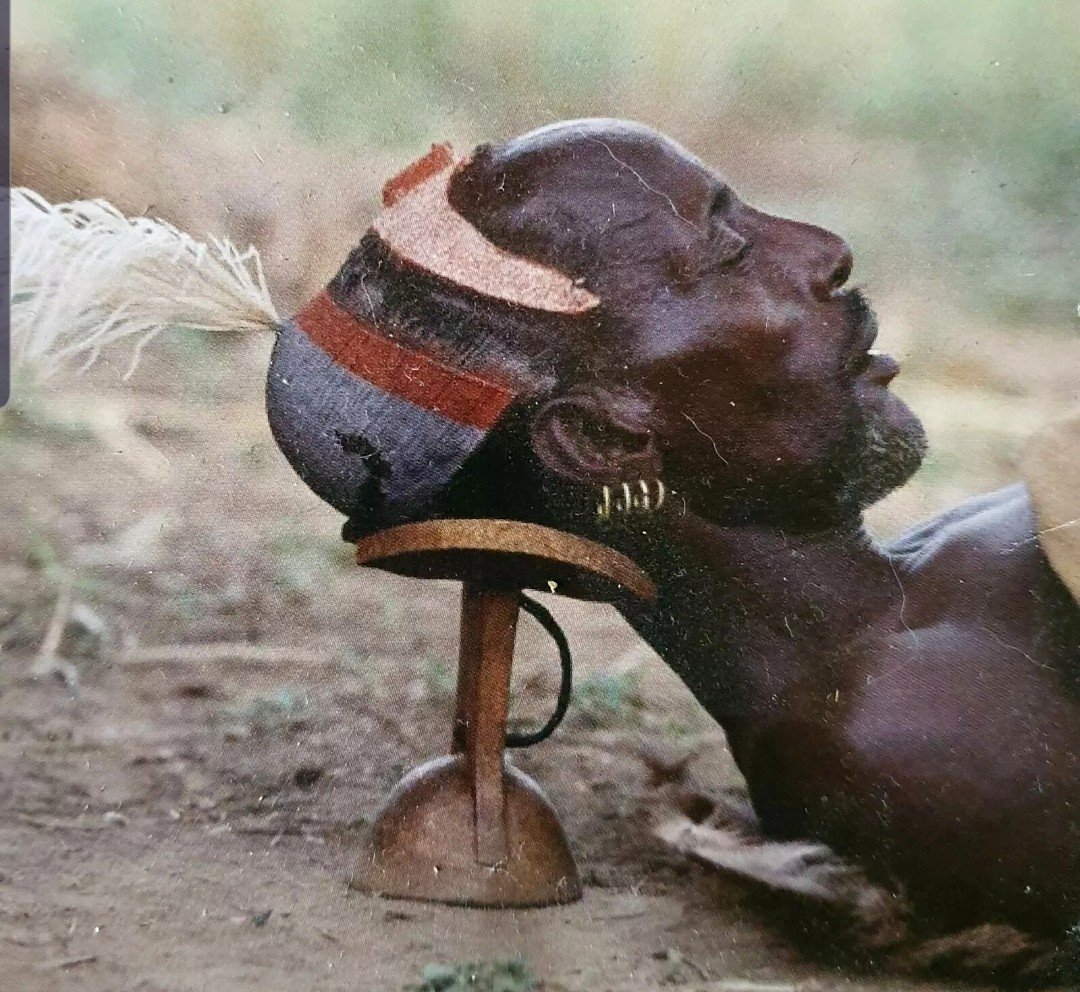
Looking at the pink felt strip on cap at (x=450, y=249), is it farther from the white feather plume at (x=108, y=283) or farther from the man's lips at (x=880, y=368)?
the man's lips at (x=880, y=368)

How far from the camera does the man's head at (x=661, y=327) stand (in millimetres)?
1851

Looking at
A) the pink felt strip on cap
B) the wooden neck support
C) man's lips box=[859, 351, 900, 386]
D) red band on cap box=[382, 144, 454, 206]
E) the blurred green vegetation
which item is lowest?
the wooden neck support

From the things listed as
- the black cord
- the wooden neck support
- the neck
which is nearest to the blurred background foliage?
the neck

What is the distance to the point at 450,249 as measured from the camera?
1.86 meters

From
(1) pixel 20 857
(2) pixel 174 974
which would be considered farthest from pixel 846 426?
(1) pixel 20 857

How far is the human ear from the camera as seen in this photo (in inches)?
73.2

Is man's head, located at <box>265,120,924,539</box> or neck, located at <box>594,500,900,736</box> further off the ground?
man's head, located at <box>265,120,924,539</box>

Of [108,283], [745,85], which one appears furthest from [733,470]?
[108,283]

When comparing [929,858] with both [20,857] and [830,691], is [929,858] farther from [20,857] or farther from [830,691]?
[20,857]

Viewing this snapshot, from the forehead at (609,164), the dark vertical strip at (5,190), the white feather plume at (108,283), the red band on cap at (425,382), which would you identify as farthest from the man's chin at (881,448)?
the dark vertical strip at (5,190)

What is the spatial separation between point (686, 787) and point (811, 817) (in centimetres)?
21

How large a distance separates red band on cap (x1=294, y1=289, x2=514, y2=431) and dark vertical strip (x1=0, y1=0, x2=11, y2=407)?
1.83ft

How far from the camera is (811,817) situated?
1947 millimetres

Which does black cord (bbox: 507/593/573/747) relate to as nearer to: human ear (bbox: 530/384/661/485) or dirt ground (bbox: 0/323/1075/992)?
dirt ground (bbox: 0/323/1075/992)
